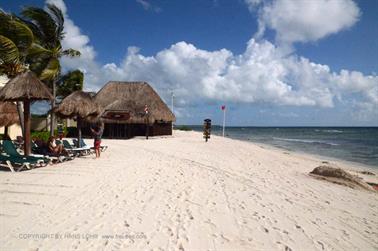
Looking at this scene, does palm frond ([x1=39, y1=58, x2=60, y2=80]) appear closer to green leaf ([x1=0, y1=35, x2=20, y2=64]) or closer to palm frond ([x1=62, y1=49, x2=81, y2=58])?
palm frond ([x1=62, y1=49, x2=81, y2=58])

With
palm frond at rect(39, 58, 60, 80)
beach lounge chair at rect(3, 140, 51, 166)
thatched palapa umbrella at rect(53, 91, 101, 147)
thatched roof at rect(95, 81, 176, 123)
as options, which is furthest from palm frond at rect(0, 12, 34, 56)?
thatched roof at rect(95, 81, 176, 123)

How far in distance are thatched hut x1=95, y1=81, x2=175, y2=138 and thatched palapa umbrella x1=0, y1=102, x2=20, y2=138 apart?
7.10 m

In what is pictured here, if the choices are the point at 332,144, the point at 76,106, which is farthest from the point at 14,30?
the point at 332,144

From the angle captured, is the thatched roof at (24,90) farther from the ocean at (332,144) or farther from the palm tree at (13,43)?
the ocean at (332,144)

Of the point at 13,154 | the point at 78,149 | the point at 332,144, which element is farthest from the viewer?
the point at 332,144

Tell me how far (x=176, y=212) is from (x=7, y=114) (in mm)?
13161

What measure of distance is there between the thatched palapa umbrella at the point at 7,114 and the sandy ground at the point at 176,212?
306 inches

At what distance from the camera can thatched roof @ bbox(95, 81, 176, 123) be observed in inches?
873

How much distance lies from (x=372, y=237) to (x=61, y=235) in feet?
16.0

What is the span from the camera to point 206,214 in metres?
5.06

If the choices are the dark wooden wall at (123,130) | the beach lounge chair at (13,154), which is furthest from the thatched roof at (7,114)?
the dark wooden wall at (123,130)

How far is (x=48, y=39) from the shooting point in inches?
674

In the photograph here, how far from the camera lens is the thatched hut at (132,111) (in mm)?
22125

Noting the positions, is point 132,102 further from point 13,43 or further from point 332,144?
point 332,144
